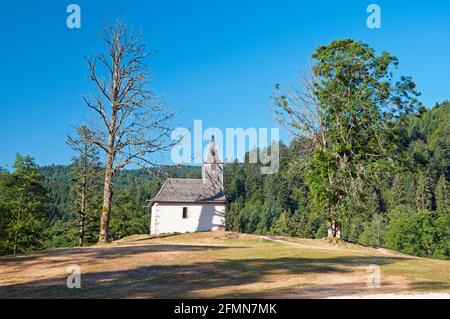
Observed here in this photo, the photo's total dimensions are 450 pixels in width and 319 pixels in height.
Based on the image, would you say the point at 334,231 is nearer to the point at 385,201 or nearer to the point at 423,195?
the point at 423,195

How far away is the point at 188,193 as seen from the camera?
49.7 metres

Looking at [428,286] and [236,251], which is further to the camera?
[236,251]

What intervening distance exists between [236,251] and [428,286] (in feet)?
42.2

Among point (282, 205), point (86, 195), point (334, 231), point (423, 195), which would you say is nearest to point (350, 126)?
point (334, 231)

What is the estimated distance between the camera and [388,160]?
35.1m

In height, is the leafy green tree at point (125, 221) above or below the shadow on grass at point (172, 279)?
below

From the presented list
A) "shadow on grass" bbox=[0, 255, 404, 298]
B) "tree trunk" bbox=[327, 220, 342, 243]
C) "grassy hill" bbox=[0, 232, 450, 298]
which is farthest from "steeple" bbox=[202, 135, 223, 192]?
"shadow on grass" bbox=[0, 255, 404, 298]

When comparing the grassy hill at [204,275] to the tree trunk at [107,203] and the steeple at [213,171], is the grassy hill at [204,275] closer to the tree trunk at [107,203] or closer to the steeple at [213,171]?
the tree trunk at [107,203]

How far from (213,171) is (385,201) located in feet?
294

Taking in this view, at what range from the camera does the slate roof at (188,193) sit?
160 ft

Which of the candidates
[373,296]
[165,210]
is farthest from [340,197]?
[373,296]

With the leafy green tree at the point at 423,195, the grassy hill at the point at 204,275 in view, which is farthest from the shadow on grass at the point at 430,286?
the leafy green tree at the point at 423,195
